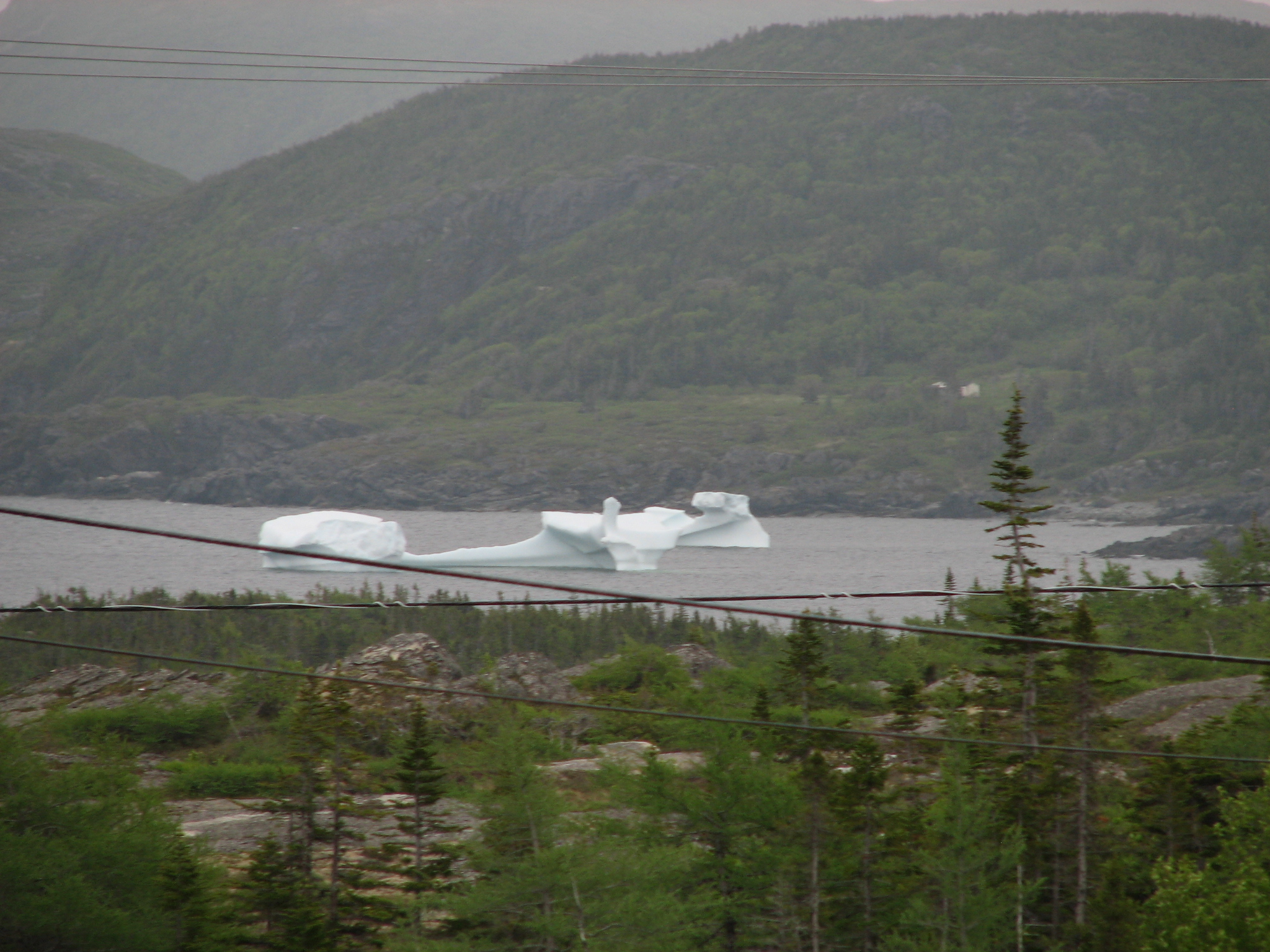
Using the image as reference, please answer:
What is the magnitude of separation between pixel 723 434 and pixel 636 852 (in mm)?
118766

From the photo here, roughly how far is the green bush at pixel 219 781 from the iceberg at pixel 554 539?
1075 inches

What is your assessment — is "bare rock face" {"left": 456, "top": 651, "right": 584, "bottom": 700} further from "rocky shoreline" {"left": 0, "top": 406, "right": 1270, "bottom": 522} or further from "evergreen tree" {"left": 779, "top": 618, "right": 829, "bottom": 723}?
"rocky shoreline" {"left": 0, "top": 406, "right": 1270, "bottom": 522}

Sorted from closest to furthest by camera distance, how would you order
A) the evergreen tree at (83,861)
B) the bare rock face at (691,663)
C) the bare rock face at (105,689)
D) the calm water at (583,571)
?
the evergreen tree at (83,861) → the bare rock face at (105,689) → the bare rock face at (691,663) → the calm water at (583,571)

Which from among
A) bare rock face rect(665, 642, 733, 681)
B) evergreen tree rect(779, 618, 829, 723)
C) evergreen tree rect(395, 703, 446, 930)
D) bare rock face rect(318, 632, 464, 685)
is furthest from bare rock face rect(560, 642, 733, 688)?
evergreen tree rect(395, 703, 446, 930)

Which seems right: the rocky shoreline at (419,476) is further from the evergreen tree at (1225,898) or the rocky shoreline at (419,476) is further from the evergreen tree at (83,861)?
the evergreen tree at (83,861)

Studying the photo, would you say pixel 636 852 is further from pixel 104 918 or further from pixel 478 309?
pixel 478 309

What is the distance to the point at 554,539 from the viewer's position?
5934 cm

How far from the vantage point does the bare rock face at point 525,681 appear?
3003 centimetres

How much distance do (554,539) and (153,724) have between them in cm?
3218

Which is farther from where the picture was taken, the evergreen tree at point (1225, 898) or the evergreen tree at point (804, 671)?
the evergreen tree at point (804, 671)

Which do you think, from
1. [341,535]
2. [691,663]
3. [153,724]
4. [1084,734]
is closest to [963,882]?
[1084,734]

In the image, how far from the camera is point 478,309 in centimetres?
19825

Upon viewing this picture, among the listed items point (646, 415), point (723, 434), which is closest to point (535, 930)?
point (723, 434)

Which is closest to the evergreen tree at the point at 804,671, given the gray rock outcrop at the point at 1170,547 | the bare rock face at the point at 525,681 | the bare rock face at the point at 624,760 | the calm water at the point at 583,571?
the bare rock face at the point at 624,760
